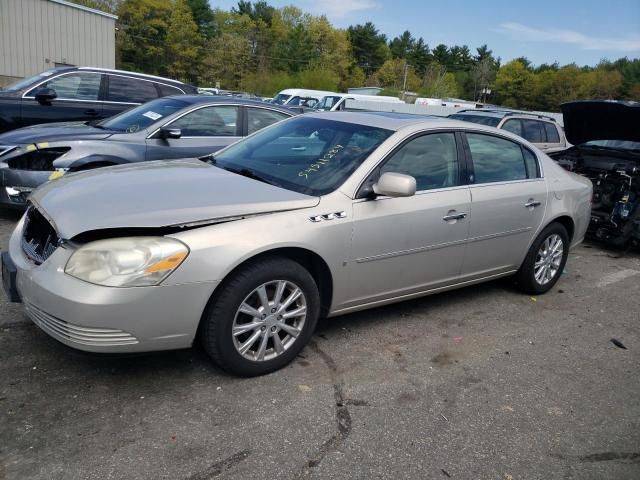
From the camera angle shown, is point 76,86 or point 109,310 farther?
point 76,86

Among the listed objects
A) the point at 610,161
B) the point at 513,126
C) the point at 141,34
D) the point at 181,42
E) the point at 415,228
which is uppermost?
the point at 141,34

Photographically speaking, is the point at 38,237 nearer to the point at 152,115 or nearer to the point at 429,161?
the point at 429,161

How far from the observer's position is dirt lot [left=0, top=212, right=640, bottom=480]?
2.53 m

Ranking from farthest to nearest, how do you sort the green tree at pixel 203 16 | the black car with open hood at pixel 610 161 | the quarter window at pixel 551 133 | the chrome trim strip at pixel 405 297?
the green tree at pixel 203 16 < the quarter window at pixel 551 133 < the black car with open hood at pixel 610 161 < the chrome trim strip at pixel 405 297

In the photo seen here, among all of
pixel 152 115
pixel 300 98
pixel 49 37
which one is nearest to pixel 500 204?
pixel 152 115

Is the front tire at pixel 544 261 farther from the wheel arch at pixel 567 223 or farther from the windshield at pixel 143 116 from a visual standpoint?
the windshield at pixel 143 116

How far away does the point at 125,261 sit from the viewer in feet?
8.96

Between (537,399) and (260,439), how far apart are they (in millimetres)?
1703

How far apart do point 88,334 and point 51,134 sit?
4.08 m

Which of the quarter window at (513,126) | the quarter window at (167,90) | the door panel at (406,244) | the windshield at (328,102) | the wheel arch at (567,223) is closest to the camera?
the door panel at (406,244)

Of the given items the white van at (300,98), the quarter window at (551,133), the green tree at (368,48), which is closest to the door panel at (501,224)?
the quarter window at (551,133)

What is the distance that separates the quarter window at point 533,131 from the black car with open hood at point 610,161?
299cm

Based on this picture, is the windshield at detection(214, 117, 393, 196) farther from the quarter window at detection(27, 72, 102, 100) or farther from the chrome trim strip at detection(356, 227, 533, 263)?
the quarter window at detection(27, 72, 102, 100)

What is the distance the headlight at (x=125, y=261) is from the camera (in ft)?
8.87
